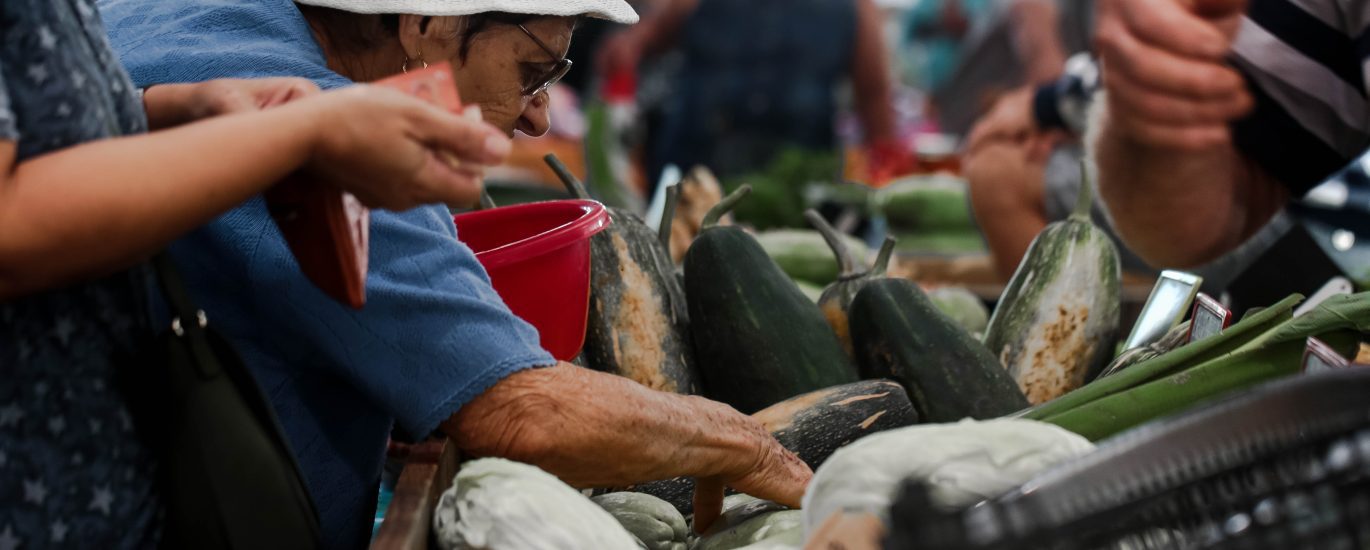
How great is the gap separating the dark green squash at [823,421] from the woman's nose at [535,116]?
570mm

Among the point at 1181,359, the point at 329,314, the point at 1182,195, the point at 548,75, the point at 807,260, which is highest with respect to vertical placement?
the point at 548,75

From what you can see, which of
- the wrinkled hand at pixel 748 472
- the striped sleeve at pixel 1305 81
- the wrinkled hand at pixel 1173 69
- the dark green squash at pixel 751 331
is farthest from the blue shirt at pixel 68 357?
the striped sleeve at pixel 1305 81

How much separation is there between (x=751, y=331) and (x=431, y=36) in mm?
796

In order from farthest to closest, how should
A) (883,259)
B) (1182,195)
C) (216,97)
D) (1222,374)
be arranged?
(1182,195)
(883,259)
(1222,374)
(216,97)

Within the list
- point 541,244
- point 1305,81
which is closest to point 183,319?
point 541,244

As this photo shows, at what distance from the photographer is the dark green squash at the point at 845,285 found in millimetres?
2180

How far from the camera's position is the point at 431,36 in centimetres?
150

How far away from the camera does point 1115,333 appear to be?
220 cm

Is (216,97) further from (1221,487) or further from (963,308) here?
(963,308)

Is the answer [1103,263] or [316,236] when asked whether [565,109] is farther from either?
[316,236]

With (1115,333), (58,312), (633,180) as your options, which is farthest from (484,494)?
(633,180)

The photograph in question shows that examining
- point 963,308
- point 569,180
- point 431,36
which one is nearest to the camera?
point 431,36

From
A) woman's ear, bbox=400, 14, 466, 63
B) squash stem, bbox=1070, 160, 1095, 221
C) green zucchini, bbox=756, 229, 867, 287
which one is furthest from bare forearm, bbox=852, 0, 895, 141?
woman's ear, bbox=400, 14, 466, 63

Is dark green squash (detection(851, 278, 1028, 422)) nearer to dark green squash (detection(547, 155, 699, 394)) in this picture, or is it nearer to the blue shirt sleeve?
dark green squash (detection(547, 155, 699, 394))
